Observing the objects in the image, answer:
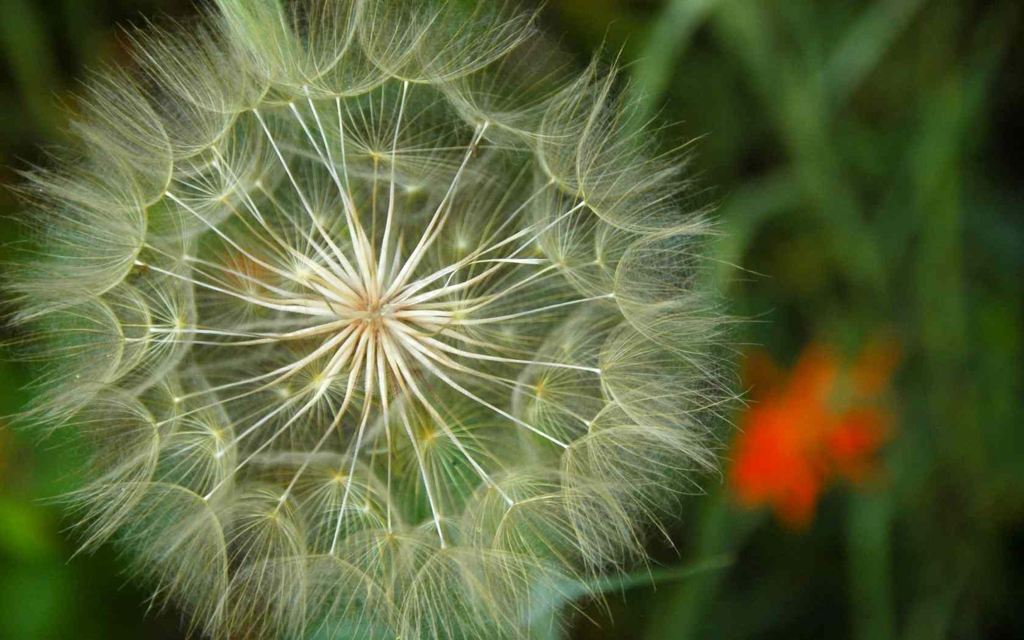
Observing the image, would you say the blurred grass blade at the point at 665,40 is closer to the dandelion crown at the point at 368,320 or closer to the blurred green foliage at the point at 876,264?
the blurred green foliage at the point at 876,264

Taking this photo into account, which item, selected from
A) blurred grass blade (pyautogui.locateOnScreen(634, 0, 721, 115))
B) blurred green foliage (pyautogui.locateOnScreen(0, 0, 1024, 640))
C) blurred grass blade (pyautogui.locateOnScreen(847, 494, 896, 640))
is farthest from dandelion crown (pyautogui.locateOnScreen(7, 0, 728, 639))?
blurred grass blade (pyautogui.locateOnScreen(847, 494, 896, 640))

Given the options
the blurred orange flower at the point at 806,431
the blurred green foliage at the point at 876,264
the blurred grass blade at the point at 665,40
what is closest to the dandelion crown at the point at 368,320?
the blurred grass blade at the point at 665,40

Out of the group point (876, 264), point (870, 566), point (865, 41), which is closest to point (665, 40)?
point (865, 41)

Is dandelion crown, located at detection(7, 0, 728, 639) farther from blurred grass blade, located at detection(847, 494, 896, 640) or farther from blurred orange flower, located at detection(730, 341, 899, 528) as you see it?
blurred grass blade, located at detection(847, 494, 896, 640)

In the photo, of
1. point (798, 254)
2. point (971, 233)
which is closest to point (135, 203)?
point (798, 254)

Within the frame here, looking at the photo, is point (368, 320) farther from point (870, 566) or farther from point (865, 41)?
point (865, 41)

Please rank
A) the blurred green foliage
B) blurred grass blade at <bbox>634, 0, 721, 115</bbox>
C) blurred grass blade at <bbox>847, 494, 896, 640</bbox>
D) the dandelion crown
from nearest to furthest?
1. the dandelion crown
2. blurred grass blade at <bbox>634, 0, 721, 115</bbox>
3. blurred grass blade at <bbox>847, 494, 896, 640</bbox>
4. the blurred green foliage

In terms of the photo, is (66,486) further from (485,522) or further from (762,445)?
(762,445)
